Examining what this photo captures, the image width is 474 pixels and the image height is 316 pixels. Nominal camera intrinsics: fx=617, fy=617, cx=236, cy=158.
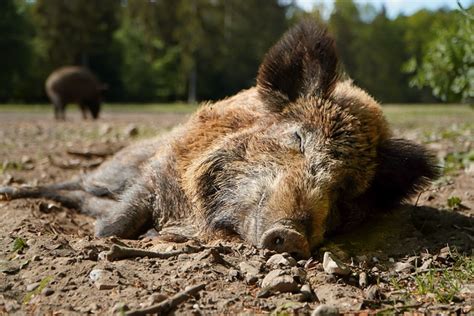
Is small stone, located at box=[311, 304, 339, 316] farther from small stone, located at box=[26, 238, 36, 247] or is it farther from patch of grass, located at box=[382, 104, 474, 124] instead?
patch of grass, located at box=[382, 104, 474, 124]

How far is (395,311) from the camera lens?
2.67 metres

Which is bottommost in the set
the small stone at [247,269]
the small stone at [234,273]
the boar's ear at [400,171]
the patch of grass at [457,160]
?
the small stone at [234,273]

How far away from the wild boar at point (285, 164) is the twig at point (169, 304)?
81 centimetres

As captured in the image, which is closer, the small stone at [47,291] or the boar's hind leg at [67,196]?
the small stone at [47,291]

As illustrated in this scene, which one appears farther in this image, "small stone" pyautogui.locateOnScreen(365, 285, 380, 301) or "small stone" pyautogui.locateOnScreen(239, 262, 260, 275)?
"small stone" pyautogui.locateOnScreen(239, 262, 260, 275)

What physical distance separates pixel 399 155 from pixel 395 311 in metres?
2.01

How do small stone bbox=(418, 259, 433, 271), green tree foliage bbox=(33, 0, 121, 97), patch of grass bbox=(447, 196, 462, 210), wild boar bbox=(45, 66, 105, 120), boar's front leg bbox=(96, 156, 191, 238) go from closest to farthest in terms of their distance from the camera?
small stone bbox=(418, 259, 433, 271) < boar's front leg bbox=(96, 156, 191, 238) < patch of grass bbox=(447, 196, 462, 210) < wild boar bbox=(45, 66, 105, 120) < green tree foliage bbox=(33, 0, 121, 97)

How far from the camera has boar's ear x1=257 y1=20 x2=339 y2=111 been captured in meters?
4.47

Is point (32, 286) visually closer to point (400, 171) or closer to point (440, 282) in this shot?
point (440, 282)

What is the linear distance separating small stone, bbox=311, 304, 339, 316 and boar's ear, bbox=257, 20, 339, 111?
2.16m

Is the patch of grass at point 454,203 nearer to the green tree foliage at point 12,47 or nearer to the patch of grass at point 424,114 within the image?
the patch of grass at point 424,114

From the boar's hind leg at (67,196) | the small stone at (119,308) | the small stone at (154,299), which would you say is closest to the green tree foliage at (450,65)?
the boar's hind leg at (67,196)

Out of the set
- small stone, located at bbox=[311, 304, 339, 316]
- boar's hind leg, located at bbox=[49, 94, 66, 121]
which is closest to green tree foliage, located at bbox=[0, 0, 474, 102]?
boar's hind leg, located at bbox=[49, 94, 66, 121]

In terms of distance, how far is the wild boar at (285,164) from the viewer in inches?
144
